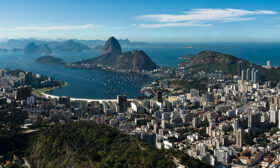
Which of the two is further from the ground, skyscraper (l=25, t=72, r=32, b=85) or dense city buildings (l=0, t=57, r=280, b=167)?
skyscraper (l=25, t=72, r=32, b=85)

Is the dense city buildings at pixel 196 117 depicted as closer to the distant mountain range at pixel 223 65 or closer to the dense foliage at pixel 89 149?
the dense foliage at pixel 89 149

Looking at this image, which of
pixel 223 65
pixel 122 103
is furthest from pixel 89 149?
pixel 223 65

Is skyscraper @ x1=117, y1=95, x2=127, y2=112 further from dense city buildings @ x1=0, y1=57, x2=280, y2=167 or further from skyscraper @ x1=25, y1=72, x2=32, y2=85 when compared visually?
skyscraper @ x1=25, y1=72, x2=32, y2=85

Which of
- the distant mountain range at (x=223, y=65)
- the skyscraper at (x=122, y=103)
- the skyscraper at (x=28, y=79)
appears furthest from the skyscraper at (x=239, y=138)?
the skyscraper at (x=28, y=79)

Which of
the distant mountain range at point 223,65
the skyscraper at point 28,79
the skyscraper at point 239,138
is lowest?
the skyscraper at point 239,138

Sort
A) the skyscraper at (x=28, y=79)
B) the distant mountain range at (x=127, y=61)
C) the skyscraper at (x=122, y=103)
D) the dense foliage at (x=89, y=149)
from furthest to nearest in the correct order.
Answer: the distant mountain range at (x=127, y=61), the skyscraper at (x=28, y=79), the skyscraper at (x=122, y=103), the dense foliage at (x=89, y=149)

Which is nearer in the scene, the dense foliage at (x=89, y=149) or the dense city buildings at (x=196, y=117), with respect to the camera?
the dense foliage at (x=89, y=149)

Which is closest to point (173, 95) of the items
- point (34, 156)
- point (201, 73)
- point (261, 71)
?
point (201, 73)

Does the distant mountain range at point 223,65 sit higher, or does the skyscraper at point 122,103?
the distant mountain range at point 223,65

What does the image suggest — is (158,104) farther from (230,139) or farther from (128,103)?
(230,139)

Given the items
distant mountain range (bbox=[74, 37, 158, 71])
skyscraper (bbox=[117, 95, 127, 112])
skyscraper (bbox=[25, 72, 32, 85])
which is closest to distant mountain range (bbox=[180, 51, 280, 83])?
distant mountain range (bbox=[74, 37, 158, 71])

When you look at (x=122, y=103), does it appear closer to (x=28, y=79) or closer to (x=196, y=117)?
(x=196, y=117)
